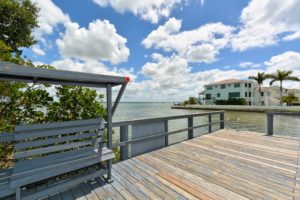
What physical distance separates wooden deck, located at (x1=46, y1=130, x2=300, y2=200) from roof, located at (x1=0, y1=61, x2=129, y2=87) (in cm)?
→ 168

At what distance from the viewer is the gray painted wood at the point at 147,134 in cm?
391

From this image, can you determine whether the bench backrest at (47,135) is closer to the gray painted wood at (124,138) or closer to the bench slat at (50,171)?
the bench slat at (50,171)

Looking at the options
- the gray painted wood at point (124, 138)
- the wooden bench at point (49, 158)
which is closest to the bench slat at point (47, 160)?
the wooden bench at point (49, 158)

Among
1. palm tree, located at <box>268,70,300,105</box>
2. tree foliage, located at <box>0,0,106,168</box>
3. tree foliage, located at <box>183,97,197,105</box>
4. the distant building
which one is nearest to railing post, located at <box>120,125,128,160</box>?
tree foliage, located at <box>0,0,106,168</box>

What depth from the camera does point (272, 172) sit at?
2.99 meters

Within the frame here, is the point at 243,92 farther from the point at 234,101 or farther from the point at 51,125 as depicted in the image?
the point at 51,125

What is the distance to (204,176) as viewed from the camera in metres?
2.88

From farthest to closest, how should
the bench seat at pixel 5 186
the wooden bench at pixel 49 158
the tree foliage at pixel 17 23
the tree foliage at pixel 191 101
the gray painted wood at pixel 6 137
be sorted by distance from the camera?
the tree foliage at pixel 191 101, the tree foliage at pixel 17 23, the gray painted wood at pixel 6 137, the wooden bench at pixel 49 158, the bench seat at pixel 5 186

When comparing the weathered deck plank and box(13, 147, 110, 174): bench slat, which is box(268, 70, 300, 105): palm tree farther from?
box(13, 147, 110, 174): bench slat

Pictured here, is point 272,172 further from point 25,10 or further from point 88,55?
point 88,55

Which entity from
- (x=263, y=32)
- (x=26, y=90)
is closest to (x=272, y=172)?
(x=26, y=90)

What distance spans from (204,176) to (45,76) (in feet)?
9.70

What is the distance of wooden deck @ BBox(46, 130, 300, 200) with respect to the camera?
2316 mm

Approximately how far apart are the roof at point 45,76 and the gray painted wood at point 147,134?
1.57 metres
